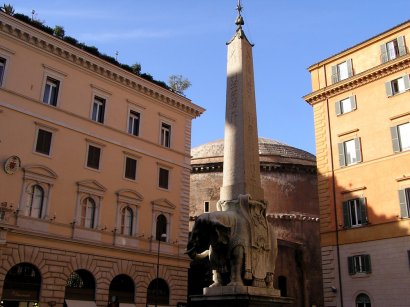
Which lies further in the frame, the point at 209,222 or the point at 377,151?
the point at 377,151

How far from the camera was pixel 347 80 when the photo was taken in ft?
75.6

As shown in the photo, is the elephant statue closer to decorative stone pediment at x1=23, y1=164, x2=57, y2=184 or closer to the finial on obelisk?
the finial on obelisk

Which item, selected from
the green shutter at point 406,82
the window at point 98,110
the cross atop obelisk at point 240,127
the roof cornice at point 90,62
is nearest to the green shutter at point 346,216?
the green shutter at point 406,82

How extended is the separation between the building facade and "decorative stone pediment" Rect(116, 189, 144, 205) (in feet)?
21.2

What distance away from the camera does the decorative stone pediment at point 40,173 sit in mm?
18375

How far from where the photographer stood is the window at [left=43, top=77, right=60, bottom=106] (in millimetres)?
20250

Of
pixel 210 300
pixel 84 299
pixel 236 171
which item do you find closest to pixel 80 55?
pixel 84 299

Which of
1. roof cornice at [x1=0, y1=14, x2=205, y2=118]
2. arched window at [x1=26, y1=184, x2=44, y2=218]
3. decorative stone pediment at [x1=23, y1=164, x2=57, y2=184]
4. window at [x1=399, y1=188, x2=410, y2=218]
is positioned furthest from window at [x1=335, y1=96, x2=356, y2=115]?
arched window at [x1=26, y1=184, x2=44, y2=218]

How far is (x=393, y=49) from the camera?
21.8m

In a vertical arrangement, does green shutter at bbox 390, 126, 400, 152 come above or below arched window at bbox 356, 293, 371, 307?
above

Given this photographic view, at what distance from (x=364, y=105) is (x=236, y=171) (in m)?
14.8

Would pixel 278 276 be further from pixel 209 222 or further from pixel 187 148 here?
pixel 209 222

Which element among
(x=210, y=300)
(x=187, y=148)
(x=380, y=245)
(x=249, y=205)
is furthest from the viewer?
(x=187, y=148)

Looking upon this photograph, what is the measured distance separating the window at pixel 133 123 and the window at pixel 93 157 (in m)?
2.27
